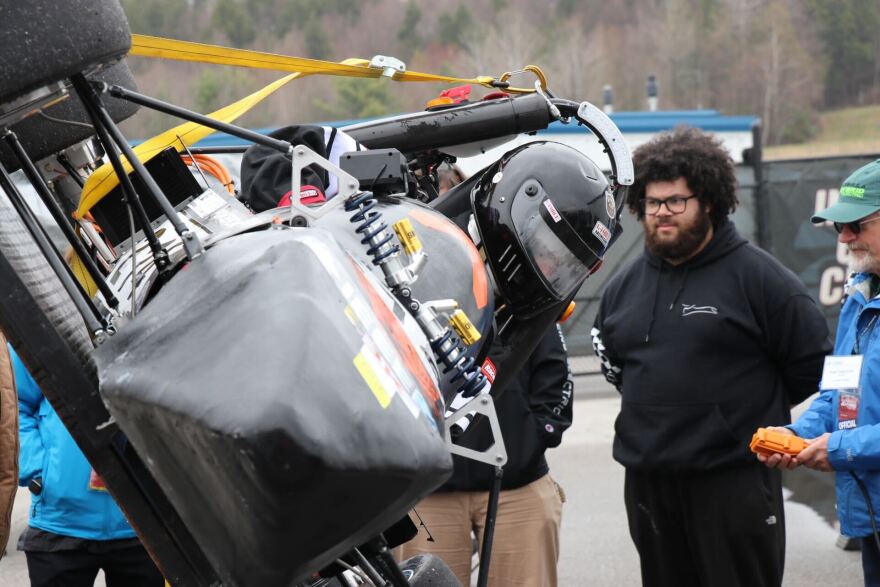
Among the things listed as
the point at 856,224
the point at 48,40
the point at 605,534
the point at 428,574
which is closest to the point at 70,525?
the point at 428,574

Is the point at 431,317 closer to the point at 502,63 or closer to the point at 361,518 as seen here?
the point at 361,518

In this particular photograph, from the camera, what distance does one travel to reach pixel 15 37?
6.27 feet

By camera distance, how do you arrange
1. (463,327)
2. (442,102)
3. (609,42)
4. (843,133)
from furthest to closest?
(609,42) < (843,133) < (442,102) < (463,327)

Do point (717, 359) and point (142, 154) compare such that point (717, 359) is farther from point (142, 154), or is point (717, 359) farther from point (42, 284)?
point (42, 284)

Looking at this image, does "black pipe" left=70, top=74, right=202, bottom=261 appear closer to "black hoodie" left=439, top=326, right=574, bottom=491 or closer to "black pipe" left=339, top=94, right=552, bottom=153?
"black pipe" left=339, top=94, right=552, bottom=153

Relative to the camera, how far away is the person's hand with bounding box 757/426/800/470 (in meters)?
3.77

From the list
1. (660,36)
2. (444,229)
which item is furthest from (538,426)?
(660,36)

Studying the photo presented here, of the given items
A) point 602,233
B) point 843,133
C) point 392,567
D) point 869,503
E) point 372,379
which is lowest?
point 843,133

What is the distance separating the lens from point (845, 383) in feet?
12.3

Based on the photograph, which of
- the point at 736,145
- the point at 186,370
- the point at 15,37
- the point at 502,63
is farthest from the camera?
the point at 502,63

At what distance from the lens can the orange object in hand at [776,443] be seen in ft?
12.3

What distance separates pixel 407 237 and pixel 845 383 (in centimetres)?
196

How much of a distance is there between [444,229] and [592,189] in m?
0.56

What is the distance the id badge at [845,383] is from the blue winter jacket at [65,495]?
2421mm
